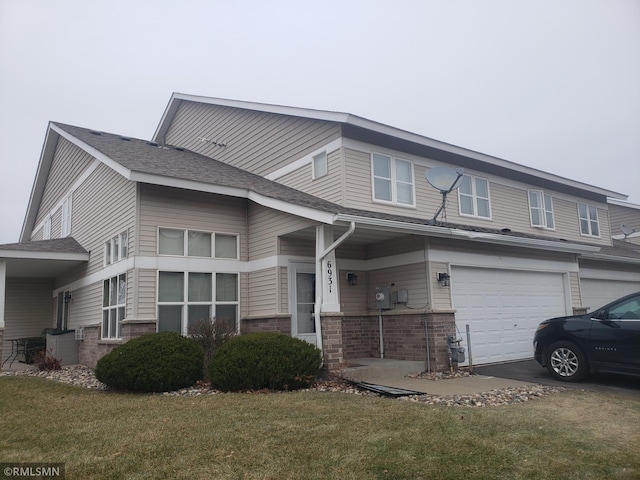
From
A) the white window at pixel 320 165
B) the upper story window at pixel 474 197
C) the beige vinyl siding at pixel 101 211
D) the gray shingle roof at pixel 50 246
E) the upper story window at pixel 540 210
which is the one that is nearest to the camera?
the beige vinyl siding at pixel 101 211

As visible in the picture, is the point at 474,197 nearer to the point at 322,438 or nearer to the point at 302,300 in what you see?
the point at 302,300

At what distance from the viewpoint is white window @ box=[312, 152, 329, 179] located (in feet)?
39.7

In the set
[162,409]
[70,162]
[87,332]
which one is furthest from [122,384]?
[70,162]

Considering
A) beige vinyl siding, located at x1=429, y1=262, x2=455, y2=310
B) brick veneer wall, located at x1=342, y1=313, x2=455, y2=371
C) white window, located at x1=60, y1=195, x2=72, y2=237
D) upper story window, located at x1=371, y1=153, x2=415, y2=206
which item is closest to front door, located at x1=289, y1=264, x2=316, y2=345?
brick veneer wall, located at x1=342, y1=313, x2=455, y2=371

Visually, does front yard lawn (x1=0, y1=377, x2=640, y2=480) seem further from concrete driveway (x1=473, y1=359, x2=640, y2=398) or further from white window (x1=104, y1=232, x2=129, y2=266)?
white window (x1=104, y1=232, x2=129, y2=266)

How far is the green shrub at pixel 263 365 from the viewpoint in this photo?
825 cm

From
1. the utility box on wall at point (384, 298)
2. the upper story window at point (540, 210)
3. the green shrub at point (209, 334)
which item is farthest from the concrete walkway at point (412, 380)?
the upper story window at point (540, 210)

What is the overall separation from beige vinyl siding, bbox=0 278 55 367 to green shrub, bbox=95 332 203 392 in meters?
10.8

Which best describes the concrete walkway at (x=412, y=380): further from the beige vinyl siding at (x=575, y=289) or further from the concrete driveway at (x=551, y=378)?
the beige vinyl siding at (x=575, y=289)

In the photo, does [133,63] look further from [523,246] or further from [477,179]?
[523,246]

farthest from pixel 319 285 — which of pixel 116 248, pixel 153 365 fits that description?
pixel 116 248

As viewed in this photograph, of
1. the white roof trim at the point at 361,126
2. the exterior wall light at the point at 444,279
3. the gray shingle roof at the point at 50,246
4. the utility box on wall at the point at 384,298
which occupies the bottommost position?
the utility box on wall at the point at 384,298

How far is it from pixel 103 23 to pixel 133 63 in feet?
21.2

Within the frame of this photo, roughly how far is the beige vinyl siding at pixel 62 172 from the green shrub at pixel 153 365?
7778 mm
